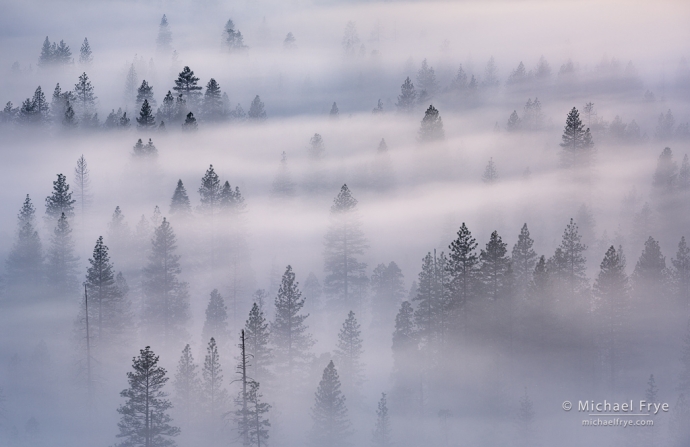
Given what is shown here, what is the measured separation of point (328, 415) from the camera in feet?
197

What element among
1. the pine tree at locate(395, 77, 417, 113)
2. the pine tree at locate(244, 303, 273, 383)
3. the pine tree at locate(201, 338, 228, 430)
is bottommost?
the pine tree at locate(201, 338, 228, 430)

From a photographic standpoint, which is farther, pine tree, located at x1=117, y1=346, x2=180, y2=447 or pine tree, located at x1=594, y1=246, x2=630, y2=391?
pine tree, located at x1=594, y1=246, x2=630, y2=391

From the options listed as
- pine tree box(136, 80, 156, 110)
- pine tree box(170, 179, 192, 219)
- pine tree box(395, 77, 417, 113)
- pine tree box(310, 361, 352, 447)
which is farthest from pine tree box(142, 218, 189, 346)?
pine tree box(395, 77, 417, 113)

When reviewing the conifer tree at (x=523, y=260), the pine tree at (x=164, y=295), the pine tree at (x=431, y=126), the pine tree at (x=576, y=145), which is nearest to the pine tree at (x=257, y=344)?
the pine tree at (x=164, y=295)

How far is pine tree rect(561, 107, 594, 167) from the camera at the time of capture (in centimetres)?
9912

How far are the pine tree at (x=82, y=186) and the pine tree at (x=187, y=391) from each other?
118 feet

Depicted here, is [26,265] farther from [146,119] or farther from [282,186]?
[282,186]

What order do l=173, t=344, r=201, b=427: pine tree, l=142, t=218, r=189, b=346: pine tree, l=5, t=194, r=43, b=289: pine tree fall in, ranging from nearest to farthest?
1. l=173, t=344, r=201, b=427: pine tree
2. l=142, t=218, r=189, b=346: pine tree
3. l=5, t=194, r=43, b=289: pine tree

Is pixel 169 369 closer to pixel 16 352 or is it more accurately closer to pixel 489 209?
pixel 16 352

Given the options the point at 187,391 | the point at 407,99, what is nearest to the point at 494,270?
the point at 187,391

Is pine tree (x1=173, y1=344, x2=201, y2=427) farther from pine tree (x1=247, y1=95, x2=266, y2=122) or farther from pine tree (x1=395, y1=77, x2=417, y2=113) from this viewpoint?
pine tree (x1=395, y1=77, x2=417, y2=113)

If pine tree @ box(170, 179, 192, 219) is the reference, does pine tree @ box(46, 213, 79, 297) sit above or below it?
below

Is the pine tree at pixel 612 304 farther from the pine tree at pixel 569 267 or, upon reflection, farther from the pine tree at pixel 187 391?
the pine tree at pixel 187 391

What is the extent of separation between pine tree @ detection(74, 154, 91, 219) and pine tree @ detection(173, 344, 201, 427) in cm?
3586
